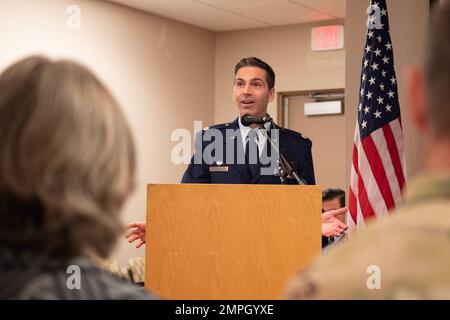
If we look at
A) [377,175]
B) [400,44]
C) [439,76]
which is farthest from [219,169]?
[439,76]

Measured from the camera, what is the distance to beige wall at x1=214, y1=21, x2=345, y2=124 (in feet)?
23.8

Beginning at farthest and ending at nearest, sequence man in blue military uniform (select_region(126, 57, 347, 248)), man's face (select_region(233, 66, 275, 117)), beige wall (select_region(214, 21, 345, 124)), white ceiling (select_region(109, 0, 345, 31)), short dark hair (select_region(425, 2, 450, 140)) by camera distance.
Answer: beige wall (select_region(214, 21, 345, 124)), white ceiling (select_region(109, 0, 345, 31)), man's face (select_region(233, 66, 275, 117)), man in blue military uniform (select_region(126, 57, 347, 248)), short dark hair (select_region(425, 2, 450, 140))

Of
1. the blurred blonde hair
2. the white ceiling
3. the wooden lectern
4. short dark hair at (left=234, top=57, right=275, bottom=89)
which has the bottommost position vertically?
the wooden lectern

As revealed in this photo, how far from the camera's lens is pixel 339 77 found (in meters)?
7.15

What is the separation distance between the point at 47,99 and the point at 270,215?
1.80 m

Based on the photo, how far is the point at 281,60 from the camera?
754 cm

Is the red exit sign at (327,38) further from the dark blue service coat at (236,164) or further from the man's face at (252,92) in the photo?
the dark blue service coat at (236,164)

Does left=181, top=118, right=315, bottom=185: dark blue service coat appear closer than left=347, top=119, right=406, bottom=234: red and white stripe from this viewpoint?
Yes

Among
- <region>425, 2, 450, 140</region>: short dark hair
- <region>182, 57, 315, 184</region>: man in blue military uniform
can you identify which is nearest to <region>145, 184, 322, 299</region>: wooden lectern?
<region>182, 57, 315, 184</region>: man in blue military uniform

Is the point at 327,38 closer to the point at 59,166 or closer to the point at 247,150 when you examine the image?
the point at 247,150

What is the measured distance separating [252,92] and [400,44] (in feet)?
4.45

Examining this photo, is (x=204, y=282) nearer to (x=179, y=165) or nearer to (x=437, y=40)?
(x=437, y=40)

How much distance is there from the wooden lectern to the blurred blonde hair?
172cm

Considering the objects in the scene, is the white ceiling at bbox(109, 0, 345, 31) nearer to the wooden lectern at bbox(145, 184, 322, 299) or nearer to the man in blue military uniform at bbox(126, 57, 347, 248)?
the man in blue military uniform at bbox(126, 57, 347, 248)
